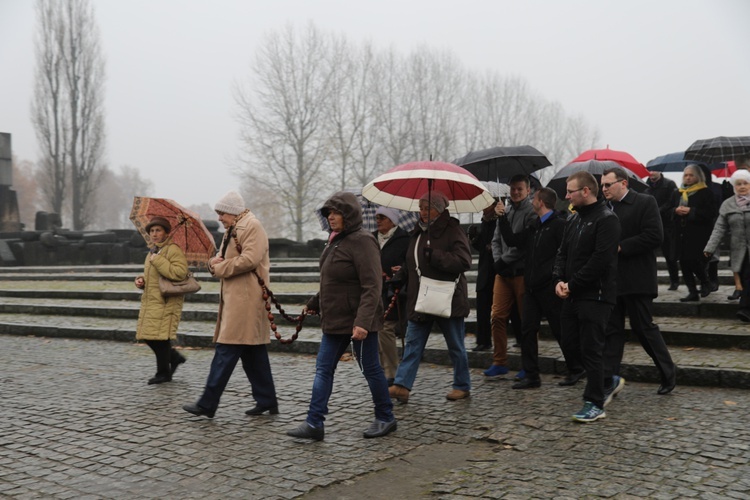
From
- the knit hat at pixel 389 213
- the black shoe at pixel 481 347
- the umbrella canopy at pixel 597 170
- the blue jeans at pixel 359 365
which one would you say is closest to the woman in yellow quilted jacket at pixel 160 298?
the knit hat at pixel 389 213

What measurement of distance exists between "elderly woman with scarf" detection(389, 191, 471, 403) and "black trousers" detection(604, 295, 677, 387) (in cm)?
121

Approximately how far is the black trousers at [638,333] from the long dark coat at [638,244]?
0.35 ft

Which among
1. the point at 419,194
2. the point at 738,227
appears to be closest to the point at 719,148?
the point at 738,227

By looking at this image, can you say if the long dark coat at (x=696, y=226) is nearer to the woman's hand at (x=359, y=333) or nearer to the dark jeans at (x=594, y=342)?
the dark jeans at (x=594, y=342)

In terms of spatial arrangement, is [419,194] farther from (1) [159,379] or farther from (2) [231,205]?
(1) [159,379]

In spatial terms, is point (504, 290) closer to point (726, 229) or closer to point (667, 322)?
point (667, 322)

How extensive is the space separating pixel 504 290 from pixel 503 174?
6.24 ft

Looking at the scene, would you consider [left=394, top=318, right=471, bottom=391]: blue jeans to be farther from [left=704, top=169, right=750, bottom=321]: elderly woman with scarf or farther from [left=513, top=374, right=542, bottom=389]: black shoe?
[left=704, top=169, right=750, bottom=321]: elderly woman with scarf

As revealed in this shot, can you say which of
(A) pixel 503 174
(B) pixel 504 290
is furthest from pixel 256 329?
(A) pixel 503 174

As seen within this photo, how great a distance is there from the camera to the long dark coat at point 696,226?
31.7 ft

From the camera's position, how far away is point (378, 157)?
145 feet

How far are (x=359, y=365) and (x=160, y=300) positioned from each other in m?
2.88

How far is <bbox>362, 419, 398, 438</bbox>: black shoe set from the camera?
216 inches

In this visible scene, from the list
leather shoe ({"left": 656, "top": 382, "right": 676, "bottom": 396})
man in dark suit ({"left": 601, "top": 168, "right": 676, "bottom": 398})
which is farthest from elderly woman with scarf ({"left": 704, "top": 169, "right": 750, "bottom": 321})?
man in dark suit ({"left": 601, "top": 168, "right": 676, "bottom": 398})
